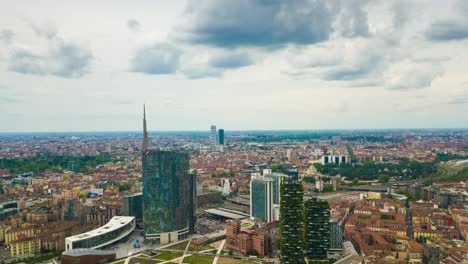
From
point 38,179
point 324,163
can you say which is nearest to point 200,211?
point 38,179

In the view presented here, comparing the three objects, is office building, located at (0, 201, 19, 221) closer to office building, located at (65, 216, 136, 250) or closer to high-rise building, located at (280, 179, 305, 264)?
office building, located at (65, 216, 136, 250)

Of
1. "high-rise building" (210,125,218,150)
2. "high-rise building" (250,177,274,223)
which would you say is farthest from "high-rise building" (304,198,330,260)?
"high-rise building" (210,125,218,150)

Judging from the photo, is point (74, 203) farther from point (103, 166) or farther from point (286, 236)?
point (103, 166)

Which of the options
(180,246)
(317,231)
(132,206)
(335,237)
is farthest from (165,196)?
(335,237)

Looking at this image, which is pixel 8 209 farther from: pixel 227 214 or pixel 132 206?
pixel 227 214

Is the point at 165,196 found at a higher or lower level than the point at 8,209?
higher
